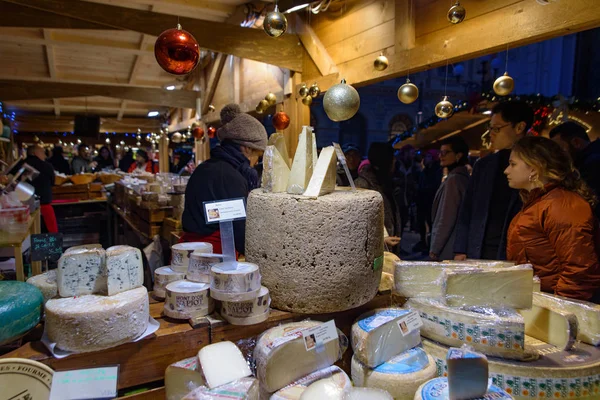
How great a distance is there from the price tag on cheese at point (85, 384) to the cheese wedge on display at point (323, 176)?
85cm

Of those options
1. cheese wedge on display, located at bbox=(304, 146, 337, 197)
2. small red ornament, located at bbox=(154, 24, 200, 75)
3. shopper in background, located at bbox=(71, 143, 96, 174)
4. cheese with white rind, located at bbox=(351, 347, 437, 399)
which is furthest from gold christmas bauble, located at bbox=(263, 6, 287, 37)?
shopper in background, located at bbox=(71, 143, 96, 174)

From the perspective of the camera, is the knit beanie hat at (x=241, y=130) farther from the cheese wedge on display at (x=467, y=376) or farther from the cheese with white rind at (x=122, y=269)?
the cheese wedge on display at (x=467, y=376)

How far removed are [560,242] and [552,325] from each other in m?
0.58

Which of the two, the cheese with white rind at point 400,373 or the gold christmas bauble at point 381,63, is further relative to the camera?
the gold christmas bauble at point 381,63

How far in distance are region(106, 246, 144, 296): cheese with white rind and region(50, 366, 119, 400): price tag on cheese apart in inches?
9.2

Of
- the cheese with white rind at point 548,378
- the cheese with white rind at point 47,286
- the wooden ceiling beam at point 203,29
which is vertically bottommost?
the cheese with white rind at point 548,378

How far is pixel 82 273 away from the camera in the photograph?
1253mm

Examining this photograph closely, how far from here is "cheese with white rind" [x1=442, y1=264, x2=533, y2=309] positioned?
141 cm

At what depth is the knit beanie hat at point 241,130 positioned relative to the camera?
8.71 ft

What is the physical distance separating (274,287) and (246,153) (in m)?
1.48

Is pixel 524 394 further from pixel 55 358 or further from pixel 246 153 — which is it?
pixel 246 153

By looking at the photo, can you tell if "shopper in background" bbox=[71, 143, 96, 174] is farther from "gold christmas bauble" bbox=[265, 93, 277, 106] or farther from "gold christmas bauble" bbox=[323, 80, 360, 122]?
"gold christmas bauble" bbox=[323, 80, 360, 122]

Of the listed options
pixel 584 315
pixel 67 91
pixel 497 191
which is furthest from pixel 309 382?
pixel 67 91

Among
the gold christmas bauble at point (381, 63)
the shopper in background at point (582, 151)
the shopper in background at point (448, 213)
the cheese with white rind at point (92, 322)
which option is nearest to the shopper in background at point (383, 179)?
the shopper in background at point (448, 213)
